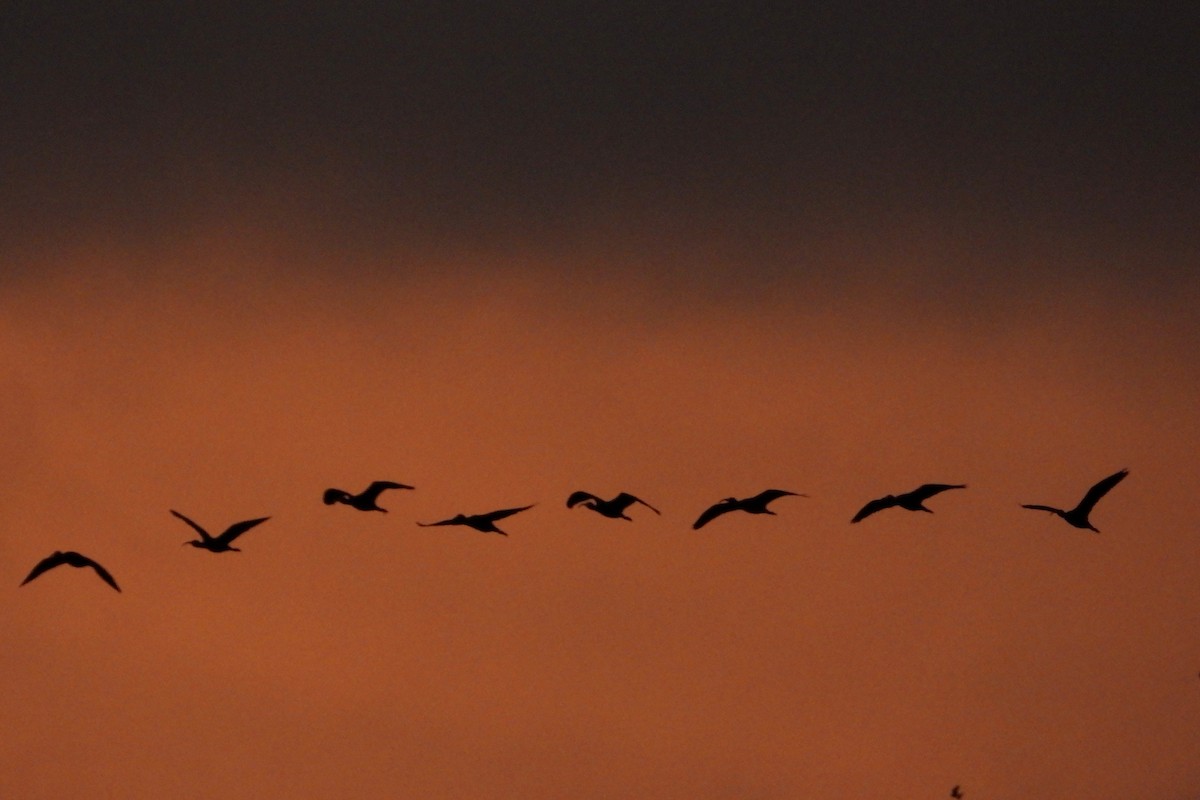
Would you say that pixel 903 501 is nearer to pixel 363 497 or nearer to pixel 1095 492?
pixel 1095 492

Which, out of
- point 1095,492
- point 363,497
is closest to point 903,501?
point 1095,492

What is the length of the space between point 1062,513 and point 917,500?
5198mm

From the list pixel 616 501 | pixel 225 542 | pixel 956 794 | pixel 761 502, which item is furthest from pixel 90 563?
pixel 956 794

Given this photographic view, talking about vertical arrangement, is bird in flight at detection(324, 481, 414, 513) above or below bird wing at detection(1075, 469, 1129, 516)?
below

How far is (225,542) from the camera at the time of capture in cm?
6034

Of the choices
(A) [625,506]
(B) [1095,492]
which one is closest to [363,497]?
(A) [625,506]

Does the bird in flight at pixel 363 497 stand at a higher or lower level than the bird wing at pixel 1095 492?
lower

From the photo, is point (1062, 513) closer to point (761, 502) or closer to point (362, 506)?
point (761, 502)

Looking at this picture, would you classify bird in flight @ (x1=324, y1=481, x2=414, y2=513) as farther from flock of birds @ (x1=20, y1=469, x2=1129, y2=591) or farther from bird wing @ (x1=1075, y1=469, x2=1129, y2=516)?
bird wing @ (x1=1075, y1=469, x2=1129, y2=516)

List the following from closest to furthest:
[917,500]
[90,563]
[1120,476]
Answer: [90,563] < [1120,476] < [917,500]

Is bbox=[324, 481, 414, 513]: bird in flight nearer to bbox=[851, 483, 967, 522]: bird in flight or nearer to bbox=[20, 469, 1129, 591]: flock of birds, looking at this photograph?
bbox=[20, 469, 1129, 591]: flock of birds

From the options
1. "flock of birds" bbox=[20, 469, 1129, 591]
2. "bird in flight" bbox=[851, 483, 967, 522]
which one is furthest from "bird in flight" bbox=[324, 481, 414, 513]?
"bird in flight" bbox=[851, 483, 967, 522]

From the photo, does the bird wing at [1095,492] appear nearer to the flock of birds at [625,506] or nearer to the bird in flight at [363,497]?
the flock of birds at [625,506]

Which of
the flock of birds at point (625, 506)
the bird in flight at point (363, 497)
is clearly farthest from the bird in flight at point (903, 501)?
the bird in flight at point (363, 497)
